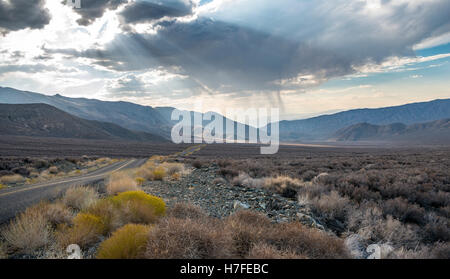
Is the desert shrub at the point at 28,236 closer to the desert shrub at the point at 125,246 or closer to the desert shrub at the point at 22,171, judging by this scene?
the desert shrub at the point at 125,246

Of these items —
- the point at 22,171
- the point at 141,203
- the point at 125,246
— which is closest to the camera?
the point at 125,246

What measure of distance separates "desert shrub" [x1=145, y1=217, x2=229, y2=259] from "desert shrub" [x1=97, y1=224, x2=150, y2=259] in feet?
0.54

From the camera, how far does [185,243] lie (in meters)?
3.31

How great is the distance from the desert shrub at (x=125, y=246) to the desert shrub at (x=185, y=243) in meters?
0.16

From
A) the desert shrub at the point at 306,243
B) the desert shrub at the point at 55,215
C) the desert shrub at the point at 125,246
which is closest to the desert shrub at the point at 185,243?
the desert shrub at the point at 125,246

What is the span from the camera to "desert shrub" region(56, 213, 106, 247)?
4.00 m

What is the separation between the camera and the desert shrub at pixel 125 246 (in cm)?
338

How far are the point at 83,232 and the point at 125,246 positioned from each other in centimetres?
128

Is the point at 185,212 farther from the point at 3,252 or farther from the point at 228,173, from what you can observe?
the point at 228,173

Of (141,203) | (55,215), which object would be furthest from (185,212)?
(55,215)

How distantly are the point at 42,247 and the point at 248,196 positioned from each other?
22.0 feet

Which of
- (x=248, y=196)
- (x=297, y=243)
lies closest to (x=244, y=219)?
(x=297, y=243)
